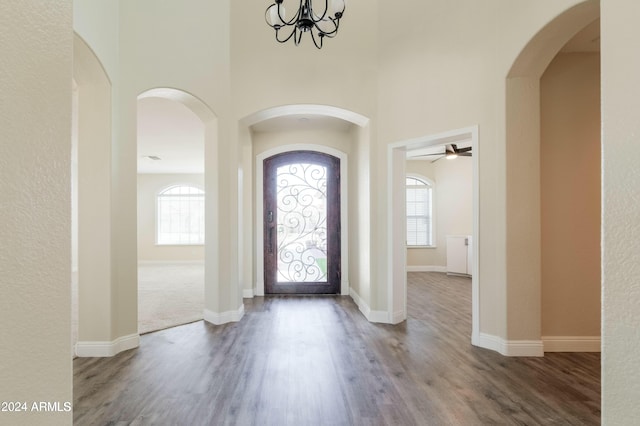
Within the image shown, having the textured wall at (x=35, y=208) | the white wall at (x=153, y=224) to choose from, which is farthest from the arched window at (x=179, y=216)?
the textured wall at (x=35, y=208)

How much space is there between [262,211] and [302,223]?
702 mm

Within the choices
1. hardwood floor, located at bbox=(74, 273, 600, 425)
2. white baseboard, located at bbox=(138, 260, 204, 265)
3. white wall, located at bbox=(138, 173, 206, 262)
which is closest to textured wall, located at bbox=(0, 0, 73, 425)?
hardwood floor, located at bbox=(74, 273, 600, 425)

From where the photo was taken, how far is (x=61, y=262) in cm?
85

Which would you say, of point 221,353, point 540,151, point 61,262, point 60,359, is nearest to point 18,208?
point 61,262

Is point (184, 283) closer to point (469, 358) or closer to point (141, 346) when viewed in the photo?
point (141, 346)

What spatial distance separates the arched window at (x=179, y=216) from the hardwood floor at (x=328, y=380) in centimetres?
750

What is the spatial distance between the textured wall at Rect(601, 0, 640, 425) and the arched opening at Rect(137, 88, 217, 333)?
12.2 ft

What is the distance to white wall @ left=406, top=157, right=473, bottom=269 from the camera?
8.31 metres

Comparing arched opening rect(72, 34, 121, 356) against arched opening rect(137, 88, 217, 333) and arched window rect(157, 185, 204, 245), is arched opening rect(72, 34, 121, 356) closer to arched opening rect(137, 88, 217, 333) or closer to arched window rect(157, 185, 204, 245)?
arched opening rect(137, 88, 217, 333)

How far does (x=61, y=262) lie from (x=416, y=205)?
860 cm

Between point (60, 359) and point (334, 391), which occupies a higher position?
point (60, 359)

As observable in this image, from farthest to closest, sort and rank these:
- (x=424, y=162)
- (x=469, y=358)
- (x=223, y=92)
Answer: (x=424, y=162) < (x=223, y=92) < (x=469, y=358)

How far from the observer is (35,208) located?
30.0 inches

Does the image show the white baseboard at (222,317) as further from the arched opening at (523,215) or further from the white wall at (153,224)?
the white wall at (153,224)
